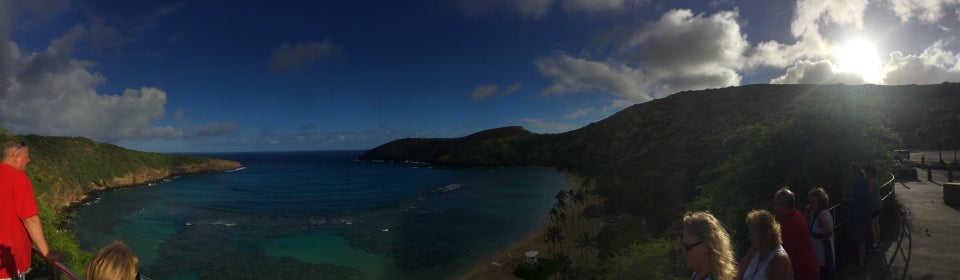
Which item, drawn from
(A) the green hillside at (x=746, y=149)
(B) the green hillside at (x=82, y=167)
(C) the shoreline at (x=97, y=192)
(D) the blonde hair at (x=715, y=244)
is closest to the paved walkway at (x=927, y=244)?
(A) the green hillside at (x=746, y=149)

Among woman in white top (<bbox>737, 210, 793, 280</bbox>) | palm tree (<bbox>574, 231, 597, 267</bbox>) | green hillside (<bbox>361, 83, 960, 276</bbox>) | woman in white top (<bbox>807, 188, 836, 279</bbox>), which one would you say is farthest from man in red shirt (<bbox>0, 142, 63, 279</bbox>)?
palm tree (<bbox>574, 231, 597, 267</bbox>)

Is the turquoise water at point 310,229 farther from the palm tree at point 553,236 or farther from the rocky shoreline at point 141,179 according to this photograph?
the palm tree at point 553,236

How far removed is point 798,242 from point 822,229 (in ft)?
6.82

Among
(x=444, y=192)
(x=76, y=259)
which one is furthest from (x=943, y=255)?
(x=444, y=192)

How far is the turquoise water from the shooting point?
33.4 m

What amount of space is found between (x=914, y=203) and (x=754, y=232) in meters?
18.5

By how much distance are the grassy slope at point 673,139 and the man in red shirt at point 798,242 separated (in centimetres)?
972

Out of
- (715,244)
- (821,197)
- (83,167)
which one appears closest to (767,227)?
(715,244)

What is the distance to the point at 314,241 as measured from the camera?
42500 mm

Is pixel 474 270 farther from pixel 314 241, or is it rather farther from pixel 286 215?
pixel 286 215

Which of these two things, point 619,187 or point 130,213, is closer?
point 619,187

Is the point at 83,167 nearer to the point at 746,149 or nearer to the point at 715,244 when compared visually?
the point at 746,149

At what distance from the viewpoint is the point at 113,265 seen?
318cm

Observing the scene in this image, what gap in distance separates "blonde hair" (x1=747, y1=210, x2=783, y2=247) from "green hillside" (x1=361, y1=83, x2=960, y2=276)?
23.4 ft
